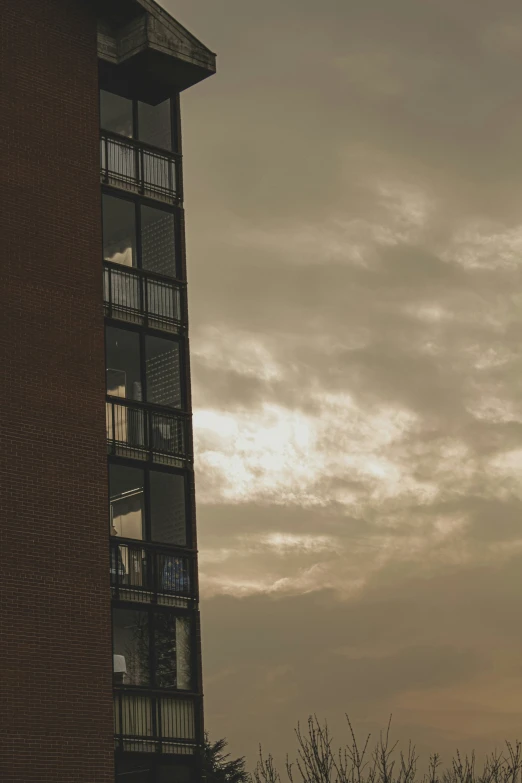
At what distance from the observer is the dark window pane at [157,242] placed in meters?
36.6

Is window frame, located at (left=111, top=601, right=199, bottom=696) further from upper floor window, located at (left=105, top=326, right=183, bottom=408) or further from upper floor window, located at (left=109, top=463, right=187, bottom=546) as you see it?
upper floor window, located at (left=105, top=326, right=183, bottom=408)

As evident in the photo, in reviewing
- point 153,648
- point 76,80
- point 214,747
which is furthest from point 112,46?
point 214,747

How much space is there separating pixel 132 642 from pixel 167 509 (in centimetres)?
368

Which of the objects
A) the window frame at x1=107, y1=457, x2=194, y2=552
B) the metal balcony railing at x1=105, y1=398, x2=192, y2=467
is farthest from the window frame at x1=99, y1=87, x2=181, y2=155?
the window frame at x1=107, y1=457, x2=194, y2=552

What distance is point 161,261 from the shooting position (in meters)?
36.8

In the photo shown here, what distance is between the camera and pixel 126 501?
34312 millimetres

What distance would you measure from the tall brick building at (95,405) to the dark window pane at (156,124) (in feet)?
0.24

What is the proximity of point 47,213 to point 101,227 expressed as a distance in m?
1.57

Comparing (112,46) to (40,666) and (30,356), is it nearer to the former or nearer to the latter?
(30,356)

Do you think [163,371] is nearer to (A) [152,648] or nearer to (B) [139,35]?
(A) [152,648]

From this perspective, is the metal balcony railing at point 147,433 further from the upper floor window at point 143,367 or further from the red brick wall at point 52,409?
the red brick wall at point 52,409

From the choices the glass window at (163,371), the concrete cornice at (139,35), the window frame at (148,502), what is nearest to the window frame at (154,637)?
the window frame at (148,502)

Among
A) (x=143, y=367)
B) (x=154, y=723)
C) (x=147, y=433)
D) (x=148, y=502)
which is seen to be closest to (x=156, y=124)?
(x=143, y=367)

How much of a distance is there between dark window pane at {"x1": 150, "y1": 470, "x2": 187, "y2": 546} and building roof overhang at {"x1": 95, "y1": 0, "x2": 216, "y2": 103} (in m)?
11.2
